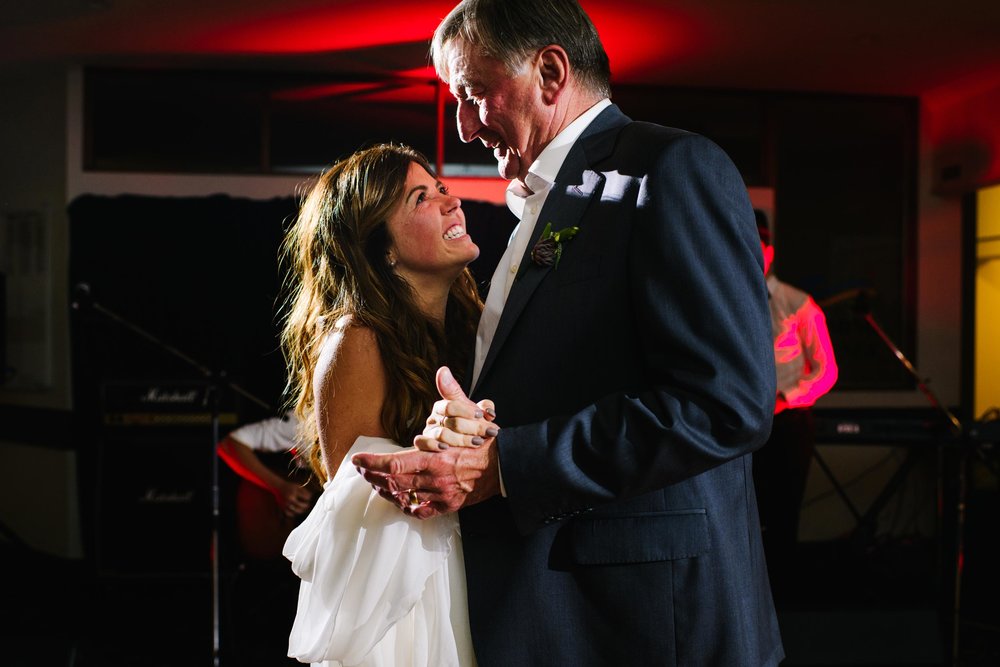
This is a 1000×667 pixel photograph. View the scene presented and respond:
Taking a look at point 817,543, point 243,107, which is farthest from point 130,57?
point 817,543

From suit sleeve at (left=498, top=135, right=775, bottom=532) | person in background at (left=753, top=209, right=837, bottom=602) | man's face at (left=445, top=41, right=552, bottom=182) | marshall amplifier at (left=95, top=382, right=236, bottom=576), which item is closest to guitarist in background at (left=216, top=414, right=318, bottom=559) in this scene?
marshall amplifier at (left=95, top=382, right=236, bottom=576)

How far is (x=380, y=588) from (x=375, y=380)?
339 millimetres

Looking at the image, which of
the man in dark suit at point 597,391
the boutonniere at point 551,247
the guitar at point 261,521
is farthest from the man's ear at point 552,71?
the guitar at point 261,521

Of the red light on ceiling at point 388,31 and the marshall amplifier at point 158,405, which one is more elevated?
the red light on ceiling at point 388,31

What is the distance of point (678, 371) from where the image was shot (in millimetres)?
1078

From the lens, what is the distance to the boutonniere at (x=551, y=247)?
1.18 m

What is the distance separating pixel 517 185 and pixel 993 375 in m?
5.64

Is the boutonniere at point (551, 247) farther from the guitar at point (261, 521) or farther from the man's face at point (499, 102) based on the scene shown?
the guitar at point (261, 521)

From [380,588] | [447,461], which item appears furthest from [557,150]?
[380,588]

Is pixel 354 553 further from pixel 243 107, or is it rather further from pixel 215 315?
pixel 243 107

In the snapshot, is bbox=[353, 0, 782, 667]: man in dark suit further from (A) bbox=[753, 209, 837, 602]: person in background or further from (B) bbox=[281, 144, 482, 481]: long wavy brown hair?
(A) bbox=[753, 209, 837, 602]: person in background

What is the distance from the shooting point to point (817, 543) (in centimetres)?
578

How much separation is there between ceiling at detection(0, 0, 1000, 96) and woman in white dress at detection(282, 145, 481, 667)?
2.66 meters

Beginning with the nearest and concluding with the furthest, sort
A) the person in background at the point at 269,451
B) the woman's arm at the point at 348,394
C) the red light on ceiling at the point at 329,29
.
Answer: the woman's arm at the point at 348,394 < the person in background at the point at 269,451 < the red light on ceiling at the point at 329,29
